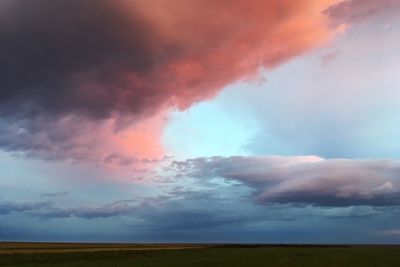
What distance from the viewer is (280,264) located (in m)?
76.8

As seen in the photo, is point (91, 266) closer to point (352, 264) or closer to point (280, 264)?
point (280, 264)

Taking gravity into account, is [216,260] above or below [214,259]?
below

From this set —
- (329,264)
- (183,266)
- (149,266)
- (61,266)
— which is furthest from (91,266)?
(329,264)

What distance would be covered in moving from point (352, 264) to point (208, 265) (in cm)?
2469

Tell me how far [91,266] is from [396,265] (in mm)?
48569

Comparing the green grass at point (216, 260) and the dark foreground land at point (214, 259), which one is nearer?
the green grass at point (216, 260)

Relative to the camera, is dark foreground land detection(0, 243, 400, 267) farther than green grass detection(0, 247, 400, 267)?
Yes

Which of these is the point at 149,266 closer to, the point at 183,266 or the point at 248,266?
the point at 183,266

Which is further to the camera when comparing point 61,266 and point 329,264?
point 329,264

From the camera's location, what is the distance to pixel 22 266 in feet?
241

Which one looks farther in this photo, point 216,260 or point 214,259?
point 214,259

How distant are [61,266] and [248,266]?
2898 cm

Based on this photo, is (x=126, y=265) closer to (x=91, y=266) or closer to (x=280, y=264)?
(x=91, y=266)

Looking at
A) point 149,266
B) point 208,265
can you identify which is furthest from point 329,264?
point 149,266
